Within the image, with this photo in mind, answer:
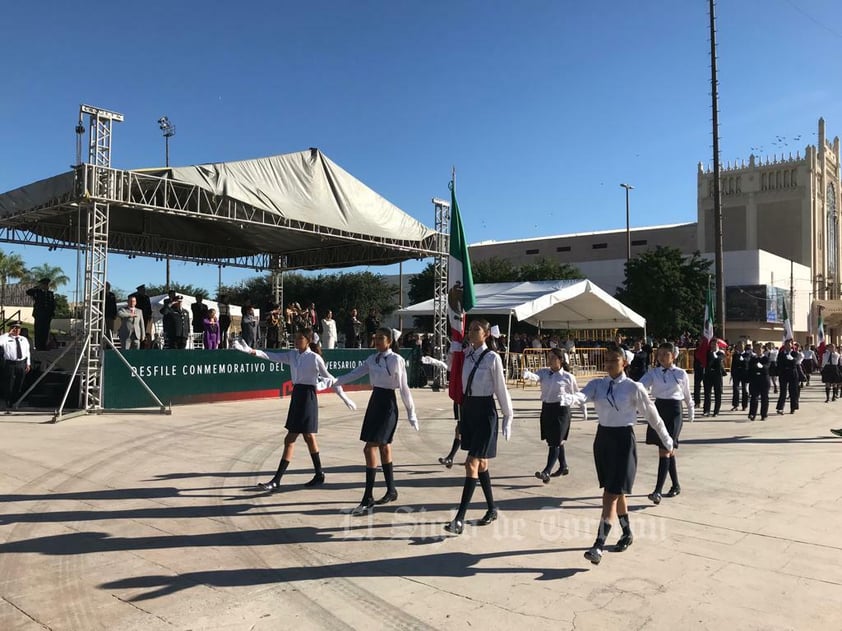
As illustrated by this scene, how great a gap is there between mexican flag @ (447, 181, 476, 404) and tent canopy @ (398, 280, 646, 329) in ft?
40.2

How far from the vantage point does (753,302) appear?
53.6 metres

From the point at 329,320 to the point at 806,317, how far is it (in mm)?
56090

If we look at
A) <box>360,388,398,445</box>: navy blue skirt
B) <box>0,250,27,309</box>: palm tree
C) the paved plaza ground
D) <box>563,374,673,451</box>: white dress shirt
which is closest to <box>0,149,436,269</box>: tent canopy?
the paved plaza ground

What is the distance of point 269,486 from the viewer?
295 inches

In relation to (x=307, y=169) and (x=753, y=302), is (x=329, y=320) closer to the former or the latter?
(x=307, y=169)

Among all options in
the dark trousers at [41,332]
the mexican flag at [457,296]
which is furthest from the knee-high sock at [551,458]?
the dark trousers at [41,332]

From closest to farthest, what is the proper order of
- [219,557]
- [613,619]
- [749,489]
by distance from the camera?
1. [613,619]
2. [219,557]
3. [749,489]

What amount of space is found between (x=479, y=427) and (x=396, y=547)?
Result: 1.27 metres

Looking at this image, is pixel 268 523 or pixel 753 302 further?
pixel 753 302

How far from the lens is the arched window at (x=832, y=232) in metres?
71.3

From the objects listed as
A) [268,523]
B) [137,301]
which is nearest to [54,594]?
[268,523]

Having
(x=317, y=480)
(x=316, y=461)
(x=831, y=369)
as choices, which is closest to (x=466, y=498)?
(x=316, y=461)

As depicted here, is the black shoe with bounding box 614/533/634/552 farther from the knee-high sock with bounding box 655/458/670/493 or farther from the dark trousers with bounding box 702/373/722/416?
the dark trousers with bounding box 702/373/722/416

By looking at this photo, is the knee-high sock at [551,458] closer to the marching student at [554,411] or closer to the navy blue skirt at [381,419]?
the marching student at [554,411]
